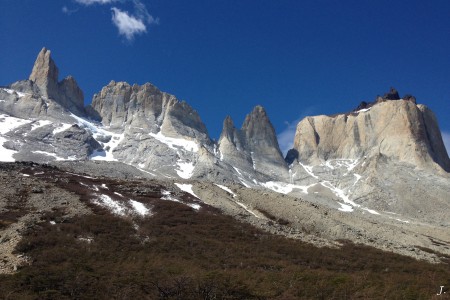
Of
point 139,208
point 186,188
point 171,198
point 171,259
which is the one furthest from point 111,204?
point 186,188

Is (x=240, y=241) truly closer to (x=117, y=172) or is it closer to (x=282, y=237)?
(x=282, y=237)

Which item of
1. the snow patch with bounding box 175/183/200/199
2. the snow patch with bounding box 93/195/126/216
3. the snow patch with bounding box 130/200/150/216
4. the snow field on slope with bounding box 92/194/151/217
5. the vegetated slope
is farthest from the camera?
the snow patch with bounding box 175/183/200/199

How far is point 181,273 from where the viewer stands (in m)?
26.5

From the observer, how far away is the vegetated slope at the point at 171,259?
22047mm

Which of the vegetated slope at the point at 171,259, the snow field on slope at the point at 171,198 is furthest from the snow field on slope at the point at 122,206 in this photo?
the snow field on slope at the point at 171,198

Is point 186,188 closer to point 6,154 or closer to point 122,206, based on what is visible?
point 122,206

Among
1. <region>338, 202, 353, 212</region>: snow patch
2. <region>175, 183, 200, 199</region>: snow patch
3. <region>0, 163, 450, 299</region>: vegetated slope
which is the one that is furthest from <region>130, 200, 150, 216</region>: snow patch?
<region>338, 202, 353, 212</region>: snow patch

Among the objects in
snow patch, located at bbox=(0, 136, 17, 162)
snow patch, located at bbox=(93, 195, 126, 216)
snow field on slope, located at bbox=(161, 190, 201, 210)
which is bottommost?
snow patch, located at bbox=(93, 195, 126, 216)

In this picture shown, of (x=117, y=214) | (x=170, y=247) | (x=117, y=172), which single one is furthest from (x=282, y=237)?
(x=117, y=172)

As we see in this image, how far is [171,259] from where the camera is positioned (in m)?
32.3

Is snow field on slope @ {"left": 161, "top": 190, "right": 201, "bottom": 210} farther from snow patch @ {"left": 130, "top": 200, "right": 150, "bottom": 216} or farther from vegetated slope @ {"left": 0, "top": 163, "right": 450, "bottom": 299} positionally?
snow patch @ {"left": 130, "top": 200, "right": 150, "bottom": 216}

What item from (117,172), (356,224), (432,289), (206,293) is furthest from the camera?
(117,172)

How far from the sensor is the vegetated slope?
72.3ft

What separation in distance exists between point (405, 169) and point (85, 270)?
18778 cm
